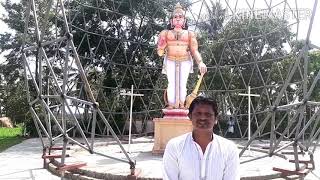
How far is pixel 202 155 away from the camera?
10.8 feet

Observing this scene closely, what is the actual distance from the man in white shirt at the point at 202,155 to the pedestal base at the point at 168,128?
771 cm

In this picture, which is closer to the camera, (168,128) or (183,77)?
(168,128)

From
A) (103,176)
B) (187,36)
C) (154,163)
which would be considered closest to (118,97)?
(187,36)

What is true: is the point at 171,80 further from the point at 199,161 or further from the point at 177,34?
the point at 199,161

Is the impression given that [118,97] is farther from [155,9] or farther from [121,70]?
[155,9]

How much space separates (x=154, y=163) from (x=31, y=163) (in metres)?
3.40

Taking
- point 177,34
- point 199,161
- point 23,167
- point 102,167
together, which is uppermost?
point 177,34

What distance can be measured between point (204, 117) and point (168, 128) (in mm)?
7896

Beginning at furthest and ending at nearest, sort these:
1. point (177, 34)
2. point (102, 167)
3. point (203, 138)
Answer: point (177, 34) < point (102, 167) < point (203, 138)

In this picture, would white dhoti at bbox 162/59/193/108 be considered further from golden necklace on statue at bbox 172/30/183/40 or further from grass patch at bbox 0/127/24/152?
grass patch at bbox 0/127/24/152

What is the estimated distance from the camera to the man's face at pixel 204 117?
339 cm

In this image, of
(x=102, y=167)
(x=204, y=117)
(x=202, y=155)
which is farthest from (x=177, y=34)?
(x=202, y=155)

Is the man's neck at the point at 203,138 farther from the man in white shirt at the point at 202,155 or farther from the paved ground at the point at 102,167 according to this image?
the paved ground at the point at 102,167

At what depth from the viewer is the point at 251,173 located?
8.07 metres
